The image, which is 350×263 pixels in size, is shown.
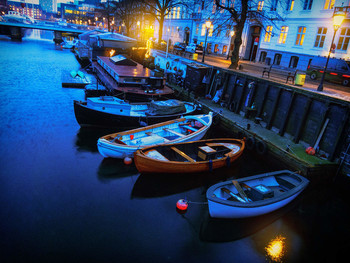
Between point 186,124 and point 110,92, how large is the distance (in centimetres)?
931

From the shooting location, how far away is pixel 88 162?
1270 cm

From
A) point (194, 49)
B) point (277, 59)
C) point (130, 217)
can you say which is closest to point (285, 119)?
point (130, 217)

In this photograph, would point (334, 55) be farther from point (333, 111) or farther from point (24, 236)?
point (24, 236)

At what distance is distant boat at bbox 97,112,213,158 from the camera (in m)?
11.8

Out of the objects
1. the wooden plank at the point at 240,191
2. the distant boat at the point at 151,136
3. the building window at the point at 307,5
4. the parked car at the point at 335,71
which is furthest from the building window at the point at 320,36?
the wooden plank at the point at 240,191

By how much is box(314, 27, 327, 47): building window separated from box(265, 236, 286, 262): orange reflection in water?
2686 centimetres

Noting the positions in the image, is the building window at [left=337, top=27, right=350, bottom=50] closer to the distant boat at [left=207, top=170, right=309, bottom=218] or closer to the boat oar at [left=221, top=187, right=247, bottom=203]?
the distant boat at [left=207, top=170, right=309, bottom=218]

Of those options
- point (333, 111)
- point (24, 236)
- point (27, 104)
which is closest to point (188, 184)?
point (24, 236)

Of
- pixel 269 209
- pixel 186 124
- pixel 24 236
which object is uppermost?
pixel 186 124

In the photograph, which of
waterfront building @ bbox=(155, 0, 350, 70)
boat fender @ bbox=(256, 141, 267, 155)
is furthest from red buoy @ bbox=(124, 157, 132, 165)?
waterfront building @ bbox=(155, 0, 350, 70)

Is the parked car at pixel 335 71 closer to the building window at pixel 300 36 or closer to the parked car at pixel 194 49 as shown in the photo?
the building window at pixel 300 36

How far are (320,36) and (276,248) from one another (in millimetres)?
27974

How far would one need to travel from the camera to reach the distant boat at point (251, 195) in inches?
340

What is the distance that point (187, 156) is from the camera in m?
11.8
